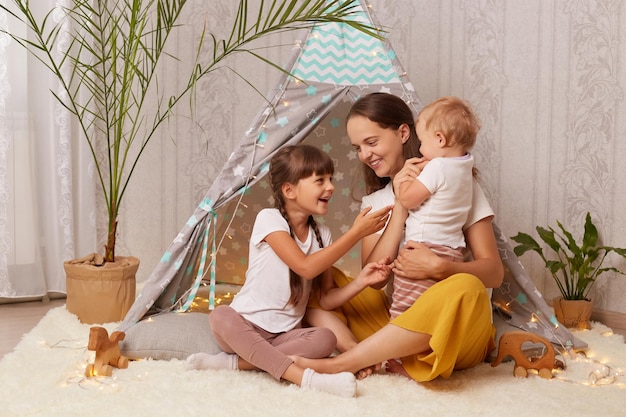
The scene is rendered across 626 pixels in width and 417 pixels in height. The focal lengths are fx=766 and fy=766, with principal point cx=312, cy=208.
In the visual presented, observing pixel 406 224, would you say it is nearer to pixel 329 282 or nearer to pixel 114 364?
pixel 329 282

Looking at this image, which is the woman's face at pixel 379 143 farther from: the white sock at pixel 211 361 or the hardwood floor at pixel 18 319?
the hardwood floor at pixel 18 319

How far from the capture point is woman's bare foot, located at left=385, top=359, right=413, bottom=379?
220 centimetres

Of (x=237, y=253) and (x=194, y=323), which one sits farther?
(x=237, y=253)

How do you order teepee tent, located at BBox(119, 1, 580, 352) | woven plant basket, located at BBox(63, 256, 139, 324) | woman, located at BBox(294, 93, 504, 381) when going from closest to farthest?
woman, located at BBox(294, 93, 504, 381) < teepee tent, located at BBox(119, 1, 580, 352) < woven plant basket, located at BBox(63, 256, 139, 324)

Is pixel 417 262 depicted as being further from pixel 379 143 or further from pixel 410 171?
pixel 379 143

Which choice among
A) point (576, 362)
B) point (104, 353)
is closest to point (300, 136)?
Result: point (104, 353)

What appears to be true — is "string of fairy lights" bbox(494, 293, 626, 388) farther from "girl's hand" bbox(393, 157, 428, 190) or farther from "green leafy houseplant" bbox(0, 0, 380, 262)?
"green leafy houseplant" bbox(0, 0, 380, 262)

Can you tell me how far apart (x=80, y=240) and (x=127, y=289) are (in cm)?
64

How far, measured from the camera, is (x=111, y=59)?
3465mm

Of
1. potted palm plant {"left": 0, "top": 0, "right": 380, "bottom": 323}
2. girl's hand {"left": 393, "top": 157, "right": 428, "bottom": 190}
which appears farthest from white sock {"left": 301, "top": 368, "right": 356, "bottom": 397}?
potted palm plant {"left": 0, "top": 0, "right": 380, "bottom": 323}

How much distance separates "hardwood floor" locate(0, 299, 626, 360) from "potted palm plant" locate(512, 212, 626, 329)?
0.18m

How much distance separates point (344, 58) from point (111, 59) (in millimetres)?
1352

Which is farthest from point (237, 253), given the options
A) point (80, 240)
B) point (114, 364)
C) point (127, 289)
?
point (114, 364)

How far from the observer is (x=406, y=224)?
2271 mm
